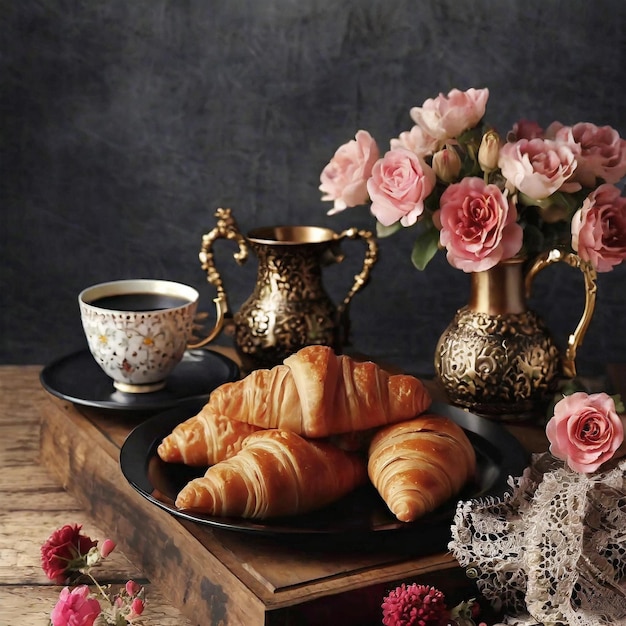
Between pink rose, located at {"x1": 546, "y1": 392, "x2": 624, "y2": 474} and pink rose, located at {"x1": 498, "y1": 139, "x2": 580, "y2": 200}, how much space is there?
26cm

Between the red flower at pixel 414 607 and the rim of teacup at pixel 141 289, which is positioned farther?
the rim of teacup at pixel 141 289

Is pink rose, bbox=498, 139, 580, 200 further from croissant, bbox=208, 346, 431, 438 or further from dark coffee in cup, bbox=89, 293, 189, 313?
Answer: dark coffee in cup, bbox=89, 293, 189, 313

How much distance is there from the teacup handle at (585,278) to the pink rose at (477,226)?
2.9 inches

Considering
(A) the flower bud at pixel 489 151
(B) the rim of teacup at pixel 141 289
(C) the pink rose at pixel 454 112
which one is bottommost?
(B) the rim of teacup at pixel 141 289

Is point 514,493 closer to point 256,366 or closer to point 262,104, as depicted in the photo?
point 256,366

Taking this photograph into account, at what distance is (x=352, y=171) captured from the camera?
4.03ft

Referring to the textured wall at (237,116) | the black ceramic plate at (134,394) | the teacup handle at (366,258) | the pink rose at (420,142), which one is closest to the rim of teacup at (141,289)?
the black ceramic plate at (134,394)

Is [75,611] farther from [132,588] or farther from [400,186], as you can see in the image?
[400,186]

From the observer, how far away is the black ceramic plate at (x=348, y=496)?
870mm

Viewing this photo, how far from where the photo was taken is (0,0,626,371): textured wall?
1.72 metres

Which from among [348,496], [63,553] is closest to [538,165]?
[348,496]

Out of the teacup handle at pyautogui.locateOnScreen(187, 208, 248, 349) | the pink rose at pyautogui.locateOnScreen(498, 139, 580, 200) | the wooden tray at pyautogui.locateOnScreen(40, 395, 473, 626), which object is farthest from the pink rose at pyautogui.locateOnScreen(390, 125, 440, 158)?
the wooden tray at pyautogui.locateOnScreen(40, 395, 473, 626)

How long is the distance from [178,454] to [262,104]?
0.96 metres

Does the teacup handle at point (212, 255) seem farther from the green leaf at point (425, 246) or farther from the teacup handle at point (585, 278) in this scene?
the teacup handle at point (585, 278)
